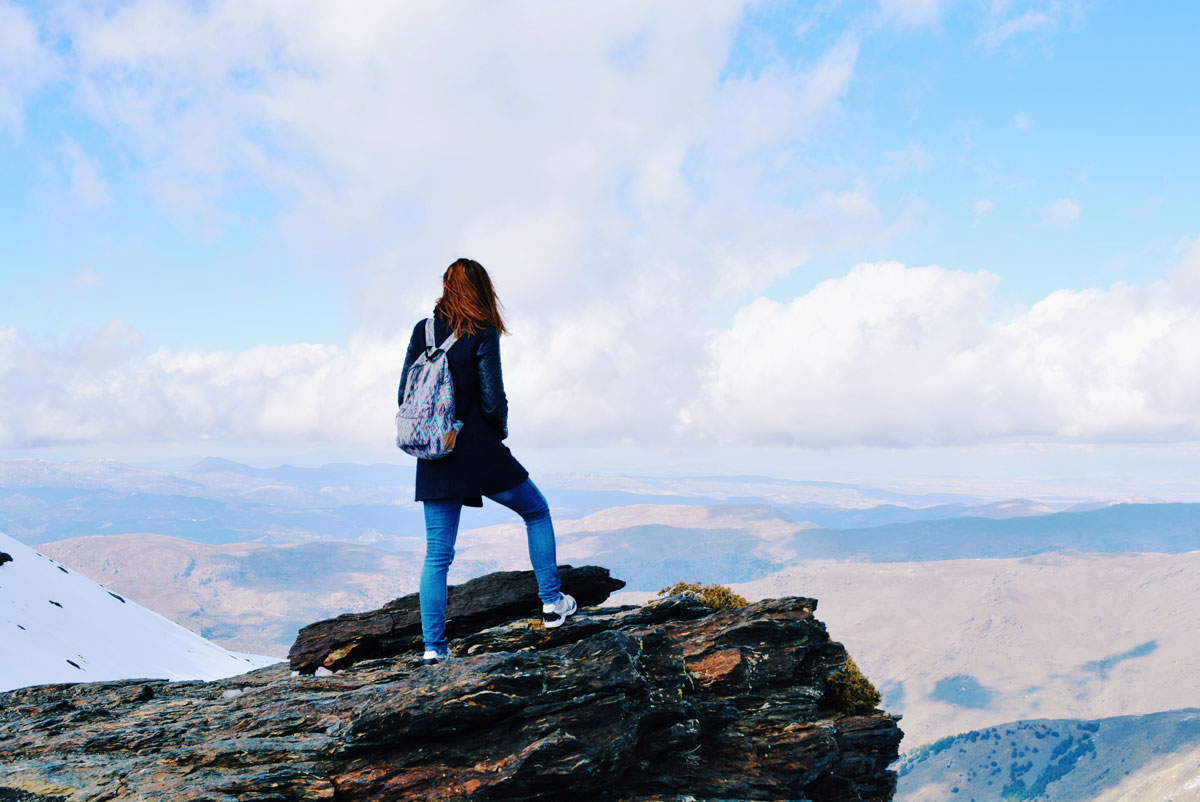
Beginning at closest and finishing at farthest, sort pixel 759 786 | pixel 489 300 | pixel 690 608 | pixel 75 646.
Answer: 1. pixel 489 300
2. pixel 759 786
3. pixel 690 608
4. pixel 75 646

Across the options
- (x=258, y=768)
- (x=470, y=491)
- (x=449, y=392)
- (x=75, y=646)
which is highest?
(x=449, y=392)

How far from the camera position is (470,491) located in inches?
429

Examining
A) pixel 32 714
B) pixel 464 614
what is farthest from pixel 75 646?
pixel 464 614

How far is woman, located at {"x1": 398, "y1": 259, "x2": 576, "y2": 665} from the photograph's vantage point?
36.1 feet

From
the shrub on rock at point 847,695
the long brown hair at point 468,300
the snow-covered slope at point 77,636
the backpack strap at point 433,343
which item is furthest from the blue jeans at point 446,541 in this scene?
the snow-covered slope at point 77,636

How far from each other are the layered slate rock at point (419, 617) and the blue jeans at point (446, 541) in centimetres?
411

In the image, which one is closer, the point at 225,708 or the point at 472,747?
the point at 472,747

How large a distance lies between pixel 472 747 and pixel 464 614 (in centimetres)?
596

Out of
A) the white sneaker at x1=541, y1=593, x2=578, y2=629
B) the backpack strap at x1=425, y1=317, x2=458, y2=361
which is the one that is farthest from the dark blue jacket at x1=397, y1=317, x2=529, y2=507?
the white sneaker at x1=541, y1=593, x2=578, y2=629

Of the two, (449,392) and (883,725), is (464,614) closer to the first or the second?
(449,392)

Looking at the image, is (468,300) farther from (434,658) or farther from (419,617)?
(419,617)

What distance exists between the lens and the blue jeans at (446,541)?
37.1 feet

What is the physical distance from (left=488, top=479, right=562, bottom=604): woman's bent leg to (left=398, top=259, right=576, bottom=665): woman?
24 millimetres

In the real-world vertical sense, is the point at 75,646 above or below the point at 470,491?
below
